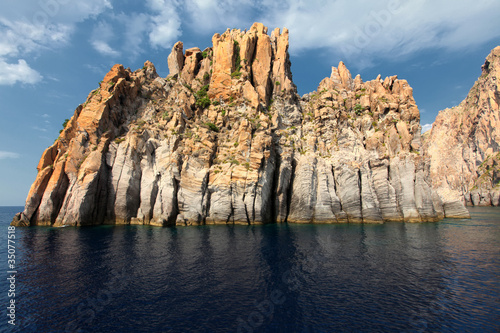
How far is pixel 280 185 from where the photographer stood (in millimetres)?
55719

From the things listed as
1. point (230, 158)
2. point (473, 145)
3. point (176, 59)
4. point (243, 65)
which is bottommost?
point (230, 158)

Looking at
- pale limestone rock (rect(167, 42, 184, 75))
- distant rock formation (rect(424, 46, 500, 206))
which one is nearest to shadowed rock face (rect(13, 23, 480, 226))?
pale limestone rock (rect(167, 42, 184, 75))

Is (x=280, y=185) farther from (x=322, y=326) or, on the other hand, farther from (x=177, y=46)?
(x=177, y=46)

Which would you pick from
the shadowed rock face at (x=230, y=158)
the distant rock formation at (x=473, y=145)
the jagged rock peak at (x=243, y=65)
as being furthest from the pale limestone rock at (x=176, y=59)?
the distant rock formation at (x=473, y=145)

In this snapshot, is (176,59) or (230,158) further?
(176,59)

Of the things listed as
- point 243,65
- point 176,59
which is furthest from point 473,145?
point 176,59

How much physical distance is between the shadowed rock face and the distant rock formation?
334ft

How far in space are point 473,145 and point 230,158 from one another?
608 feet

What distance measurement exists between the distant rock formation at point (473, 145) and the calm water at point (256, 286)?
134482 mm

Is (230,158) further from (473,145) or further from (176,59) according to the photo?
(473,145)

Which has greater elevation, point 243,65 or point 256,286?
point 243,65

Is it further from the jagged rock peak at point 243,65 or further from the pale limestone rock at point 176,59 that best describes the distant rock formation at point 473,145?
the pale limestone rock at point 176,59

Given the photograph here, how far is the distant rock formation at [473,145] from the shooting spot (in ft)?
428

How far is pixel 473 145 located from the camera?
15788cm
